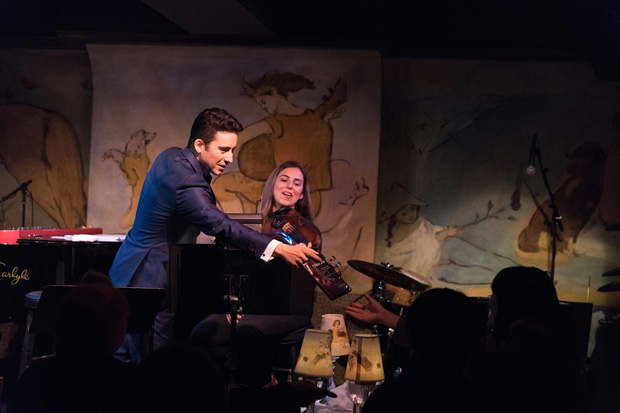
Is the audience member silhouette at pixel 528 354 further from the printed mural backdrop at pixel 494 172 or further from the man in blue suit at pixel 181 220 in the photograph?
the printed mural backdrop at pixel 494 172

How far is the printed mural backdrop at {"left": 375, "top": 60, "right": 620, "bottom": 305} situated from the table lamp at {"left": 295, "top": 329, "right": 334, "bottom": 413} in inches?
125

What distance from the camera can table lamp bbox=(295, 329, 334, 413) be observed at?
9.48ft

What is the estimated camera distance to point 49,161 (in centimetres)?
627

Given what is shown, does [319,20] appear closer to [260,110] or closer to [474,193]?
[260,110]

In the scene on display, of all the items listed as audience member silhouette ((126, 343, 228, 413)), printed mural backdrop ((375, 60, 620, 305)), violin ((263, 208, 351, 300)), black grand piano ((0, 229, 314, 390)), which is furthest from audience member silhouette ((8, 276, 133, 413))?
printed mural backdrop ((375, 60, 620, 305))

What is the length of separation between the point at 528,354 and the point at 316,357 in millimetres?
952

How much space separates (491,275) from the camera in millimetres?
5988

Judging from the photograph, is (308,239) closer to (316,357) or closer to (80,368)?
(316,357)

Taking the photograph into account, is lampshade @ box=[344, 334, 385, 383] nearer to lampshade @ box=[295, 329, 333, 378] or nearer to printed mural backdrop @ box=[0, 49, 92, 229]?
lampshade @ box=[295, 329, 333, 378]

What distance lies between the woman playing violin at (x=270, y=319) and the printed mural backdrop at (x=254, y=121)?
4.31ft

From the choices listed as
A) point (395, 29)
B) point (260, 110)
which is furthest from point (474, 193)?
point (260, 110)

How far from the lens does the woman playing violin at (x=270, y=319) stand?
349cm

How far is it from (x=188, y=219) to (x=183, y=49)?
318 centimetres

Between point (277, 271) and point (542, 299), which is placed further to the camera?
point (277, 271)
